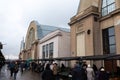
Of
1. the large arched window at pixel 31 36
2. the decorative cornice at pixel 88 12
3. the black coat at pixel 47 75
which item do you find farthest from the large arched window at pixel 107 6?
the large arched window at pixel 31 36

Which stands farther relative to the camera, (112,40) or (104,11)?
(104,11)

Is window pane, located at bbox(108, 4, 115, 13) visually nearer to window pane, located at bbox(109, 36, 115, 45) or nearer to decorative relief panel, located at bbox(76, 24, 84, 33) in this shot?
window pane, located at bbox(109, 36, 115, 45)

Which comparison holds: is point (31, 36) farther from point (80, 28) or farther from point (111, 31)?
point (111, 31)

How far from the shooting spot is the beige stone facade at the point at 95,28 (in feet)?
71.2

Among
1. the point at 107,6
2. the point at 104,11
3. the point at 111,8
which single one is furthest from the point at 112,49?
the point at 107,6

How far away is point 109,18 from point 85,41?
416 centimetres

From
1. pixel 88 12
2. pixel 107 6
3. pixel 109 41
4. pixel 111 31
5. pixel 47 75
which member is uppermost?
pixel 107 6

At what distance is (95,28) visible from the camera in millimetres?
24219

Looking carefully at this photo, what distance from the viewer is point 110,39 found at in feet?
74.3

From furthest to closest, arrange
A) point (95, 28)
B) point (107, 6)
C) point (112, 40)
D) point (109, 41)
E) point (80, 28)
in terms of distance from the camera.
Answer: point (80, 28), point (95, 28), point (107, 6), point (109, 41), point (112, 40)

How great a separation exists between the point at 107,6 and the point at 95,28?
2.66 m

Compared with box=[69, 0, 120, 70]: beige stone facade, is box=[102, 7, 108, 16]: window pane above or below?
above

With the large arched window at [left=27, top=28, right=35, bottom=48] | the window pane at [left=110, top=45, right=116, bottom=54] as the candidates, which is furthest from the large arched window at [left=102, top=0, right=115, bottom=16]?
the large arched window at [left=27, top=28, right=35, bottom=48]

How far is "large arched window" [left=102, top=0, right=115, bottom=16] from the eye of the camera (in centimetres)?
2311
